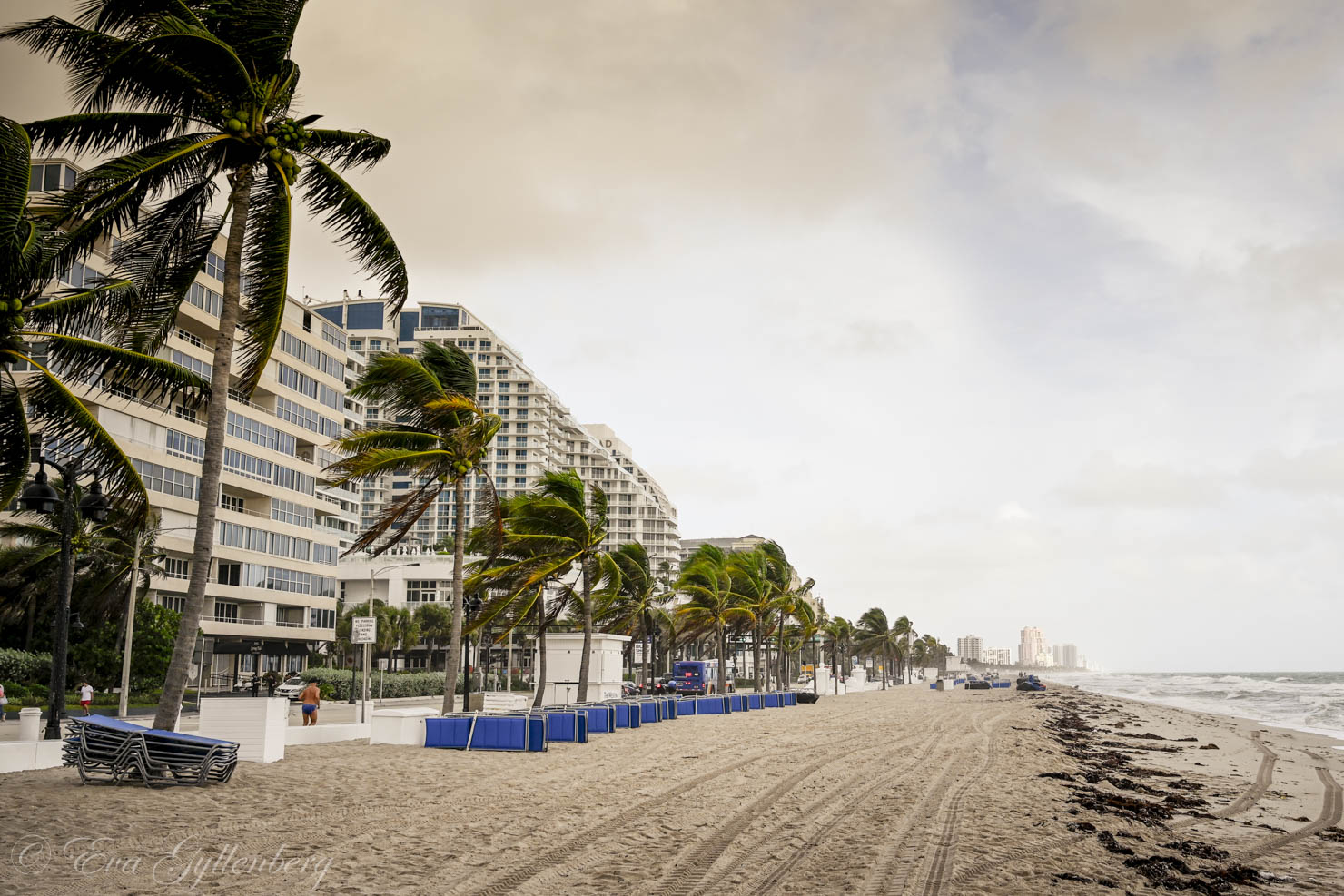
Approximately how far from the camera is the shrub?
4062cm

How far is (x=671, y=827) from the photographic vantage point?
1222 cm

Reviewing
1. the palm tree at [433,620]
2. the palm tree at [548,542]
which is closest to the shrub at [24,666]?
the palm tree at [548,542]

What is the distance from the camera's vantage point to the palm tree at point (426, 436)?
2455 centimetres

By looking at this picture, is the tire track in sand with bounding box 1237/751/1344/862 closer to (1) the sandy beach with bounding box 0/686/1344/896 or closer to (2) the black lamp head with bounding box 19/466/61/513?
(1) the sandy beach with bounding box 0/686/1344/896

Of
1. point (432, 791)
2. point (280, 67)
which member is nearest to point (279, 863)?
point (432, 791)

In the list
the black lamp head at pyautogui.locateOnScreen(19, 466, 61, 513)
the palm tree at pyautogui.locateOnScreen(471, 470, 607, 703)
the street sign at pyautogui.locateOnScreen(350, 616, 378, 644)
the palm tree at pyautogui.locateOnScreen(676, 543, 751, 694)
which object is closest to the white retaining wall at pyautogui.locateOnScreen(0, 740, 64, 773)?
the black lamp head at pyautogui.locateOnScreen(19, 466, 61, 513)

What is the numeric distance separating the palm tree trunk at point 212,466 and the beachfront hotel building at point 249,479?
32670 millimetres

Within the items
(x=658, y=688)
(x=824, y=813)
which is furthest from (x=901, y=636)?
(x=824, y=813)

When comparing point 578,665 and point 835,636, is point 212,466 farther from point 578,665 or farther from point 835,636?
point 835,636

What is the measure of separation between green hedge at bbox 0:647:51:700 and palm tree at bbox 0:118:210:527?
32.2m

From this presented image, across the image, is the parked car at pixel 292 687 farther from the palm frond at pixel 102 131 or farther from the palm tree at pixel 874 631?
the palm tree at pixel 874 631

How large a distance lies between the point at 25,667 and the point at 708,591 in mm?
31279

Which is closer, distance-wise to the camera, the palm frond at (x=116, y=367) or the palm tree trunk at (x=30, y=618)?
the palm frond at (x=116, y=367)

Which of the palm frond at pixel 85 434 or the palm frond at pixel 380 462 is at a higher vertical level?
the palm frond at pixel 380 462
